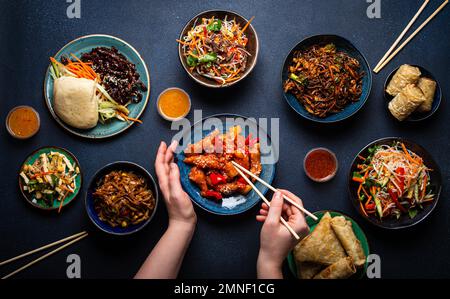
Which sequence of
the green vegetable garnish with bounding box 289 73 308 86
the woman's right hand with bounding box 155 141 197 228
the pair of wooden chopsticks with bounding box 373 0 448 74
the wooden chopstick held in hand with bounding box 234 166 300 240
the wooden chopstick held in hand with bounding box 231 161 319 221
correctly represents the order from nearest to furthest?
the wooden chopstick held in hand with bounding box 234 166 300 240 < the wooden chopstick held in hand with bounding box 231 161 319 221 < the woman's right hand with bounding box 155 141 197 228 < the green vegetable garnish with bounding box 289 73 308 86 < the pair of wooden chopsticks with bounding box 373 0 448 74

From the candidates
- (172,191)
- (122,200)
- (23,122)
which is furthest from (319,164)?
(23,122)

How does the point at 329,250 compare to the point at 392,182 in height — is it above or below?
below

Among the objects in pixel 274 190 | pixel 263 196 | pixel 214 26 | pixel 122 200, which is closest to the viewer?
pixel 274 190

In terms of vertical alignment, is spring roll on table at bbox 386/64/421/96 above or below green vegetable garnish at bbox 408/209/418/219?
above

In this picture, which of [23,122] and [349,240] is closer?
[349,240]

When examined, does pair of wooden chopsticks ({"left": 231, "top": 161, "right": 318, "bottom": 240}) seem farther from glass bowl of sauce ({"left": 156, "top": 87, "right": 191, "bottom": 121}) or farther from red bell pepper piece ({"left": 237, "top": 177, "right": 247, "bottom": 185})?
glass bowl of sauce ({"left": 156, "top": 87, "right": 191, "bottom": 121})

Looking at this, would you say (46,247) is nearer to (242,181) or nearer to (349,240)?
(242,181)

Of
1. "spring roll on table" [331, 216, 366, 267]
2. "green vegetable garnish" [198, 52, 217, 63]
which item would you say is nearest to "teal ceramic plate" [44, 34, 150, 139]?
"green vegetable garnish" [198, 52, 217, 63]
